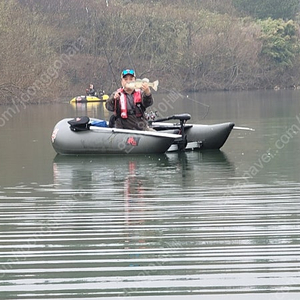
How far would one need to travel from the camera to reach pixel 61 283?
21.0ft

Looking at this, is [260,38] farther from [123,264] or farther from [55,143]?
[123,264]

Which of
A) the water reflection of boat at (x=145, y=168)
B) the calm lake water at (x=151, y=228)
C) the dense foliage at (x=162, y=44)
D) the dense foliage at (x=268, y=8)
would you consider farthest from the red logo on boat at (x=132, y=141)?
A: the dense foliage at (x=268, y=8)

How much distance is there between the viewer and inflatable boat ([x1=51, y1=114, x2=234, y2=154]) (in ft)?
52.0

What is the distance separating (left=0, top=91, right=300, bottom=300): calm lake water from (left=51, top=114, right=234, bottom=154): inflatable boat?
0.40m

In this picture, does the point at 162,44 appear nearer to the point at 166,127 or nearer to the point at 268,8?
the point at 268,8

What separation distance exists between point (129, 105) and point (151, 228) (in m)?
7.47

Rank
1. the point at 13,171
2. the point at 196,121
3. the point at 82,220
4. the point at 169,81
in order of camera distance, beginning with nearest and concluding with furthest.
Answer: the point at 82,220 → the point at 13,171 → the point at 196,121 → the point at 169,81

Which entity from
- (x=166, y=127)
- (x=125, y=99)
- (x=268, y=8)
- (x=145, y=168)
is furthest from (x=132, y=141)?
(x=268, y=8)

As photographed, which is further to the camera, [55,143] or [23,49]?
[23,49]

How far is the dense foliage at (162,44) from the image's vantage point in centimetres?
6875

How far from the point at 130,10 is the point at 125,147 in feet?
194

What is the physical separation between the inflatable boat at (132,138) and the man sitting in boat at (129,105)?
21 cm

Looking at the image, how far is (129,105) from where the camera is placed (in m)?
15.7

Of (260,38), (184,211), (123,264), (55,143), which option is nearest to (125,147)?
(55,143)
